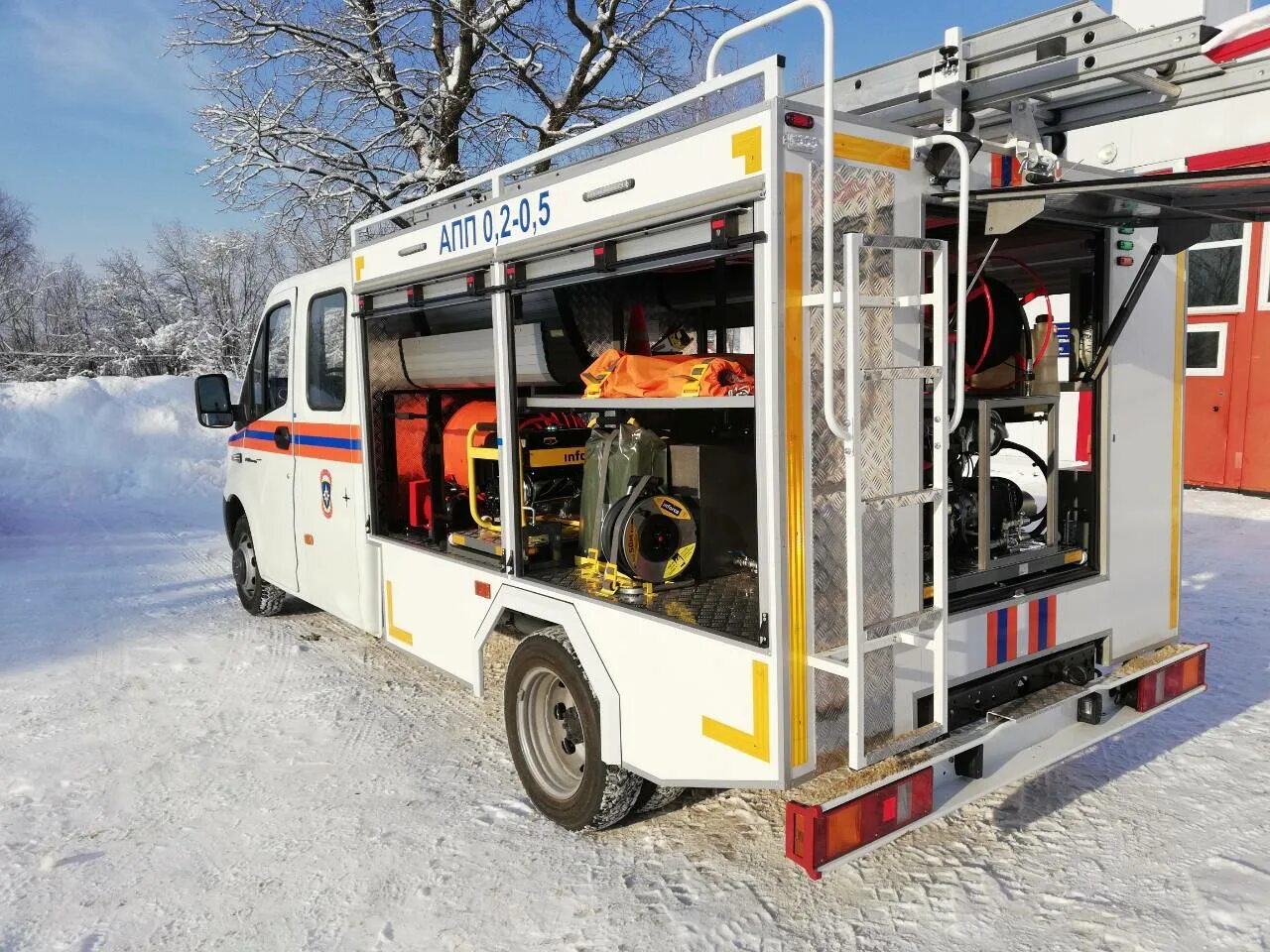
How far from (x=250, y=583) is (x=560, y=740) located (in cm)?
411

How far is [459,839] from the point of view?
12.0ft

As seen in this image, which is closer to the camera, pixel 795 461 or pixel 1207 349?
pixel 795 461

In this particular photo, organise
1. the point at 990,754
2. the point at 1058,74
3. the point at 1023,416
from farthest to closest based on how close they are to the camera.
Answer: the point at 1023,416 → the point at 990,754 → the point at 1058,74

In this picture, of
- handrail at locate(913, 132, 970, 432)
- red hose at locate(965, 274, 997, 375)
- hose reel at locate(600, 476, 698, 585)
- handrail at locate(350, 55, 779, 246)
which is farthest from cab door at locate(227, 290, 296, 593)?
handrail at locate(913, 132, 970, 432)

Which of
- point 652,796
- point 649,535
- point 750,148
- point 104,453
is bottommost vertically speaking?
point 652,796

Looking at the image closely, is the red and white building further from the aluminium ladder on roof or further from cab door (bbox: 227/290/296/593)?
cab door (bbox: 227/290/296/593)

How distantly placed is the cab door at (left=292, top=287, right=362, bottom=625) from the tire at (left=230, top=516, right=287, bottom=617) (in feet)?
3.59

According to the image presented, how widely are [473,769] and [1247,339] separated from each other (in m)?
10.0

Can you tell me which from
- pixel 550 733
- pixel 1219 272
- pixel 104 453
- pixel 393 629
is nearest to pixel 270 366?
pixel 393 629

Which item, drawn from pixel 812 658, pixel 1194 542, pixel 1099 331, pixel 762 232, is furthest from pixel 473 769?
pixel 1194 542

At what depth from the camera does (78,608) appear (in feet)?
24.5

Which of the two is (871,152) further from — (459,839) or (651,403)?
(459,839)

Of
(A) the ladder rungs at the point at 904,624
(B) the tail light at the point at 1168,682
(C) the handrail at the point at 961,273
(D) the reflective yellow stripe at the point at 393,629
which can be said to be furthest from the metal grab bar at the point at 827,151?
(D) the reflective yellow stripe at the point at 393,629

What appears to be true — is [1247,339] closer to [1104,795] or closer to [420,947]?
[1104,795]
